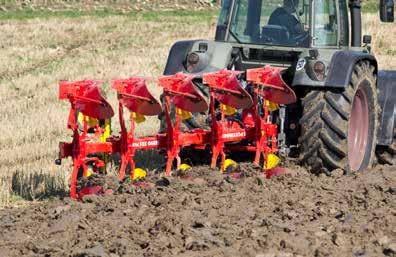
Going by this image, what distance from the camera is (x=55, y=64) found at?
17.9 m

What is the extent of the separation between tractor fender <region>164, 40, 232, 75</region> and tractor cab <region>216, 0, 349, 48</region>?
1.05ft

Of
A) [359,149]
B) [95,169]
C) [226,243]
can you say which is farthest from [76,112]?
[359,149]

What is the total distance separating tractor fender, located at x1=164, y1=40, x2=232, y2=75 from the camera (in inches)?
313

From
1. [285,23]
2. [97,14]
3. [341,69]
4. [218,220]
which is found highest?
[285,23]

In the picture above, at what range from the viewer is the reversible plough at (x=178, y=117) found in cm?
666

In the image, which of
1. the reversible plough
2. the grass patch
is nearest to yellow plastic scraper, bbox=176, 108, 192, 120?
the reversible plough

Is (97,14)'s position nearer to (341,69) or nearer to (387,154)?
(387,154)

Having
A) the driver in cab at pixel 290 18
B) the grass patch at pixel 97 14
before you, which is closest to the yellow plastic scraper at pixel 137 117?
the driver in cab at pixel 290 18

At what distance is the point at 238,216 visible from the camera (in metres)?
5.56

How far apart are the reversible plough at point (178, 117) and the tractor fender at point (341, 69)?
361mm

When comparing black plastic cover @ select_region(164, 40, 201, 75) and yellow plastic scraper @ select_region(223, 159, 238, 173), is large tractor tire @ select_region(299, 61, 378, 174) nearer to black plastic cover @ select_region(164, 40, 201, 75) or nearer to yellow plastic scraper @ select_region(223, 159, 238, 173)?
yellow plastic scraper @ select_region(223, 159, 238, 173)

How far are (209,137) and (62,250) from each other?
2.55 metres

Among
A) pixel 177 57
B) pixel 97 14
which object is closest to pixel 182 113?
pixel 177 57

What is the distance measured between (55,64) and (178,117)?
11.2m
